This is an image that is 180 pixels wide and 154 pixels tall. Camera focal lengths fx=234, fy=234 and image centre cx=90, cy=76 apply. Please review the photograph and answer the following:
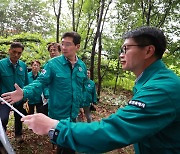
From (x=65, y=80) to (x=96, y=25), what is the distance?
29.3 feet

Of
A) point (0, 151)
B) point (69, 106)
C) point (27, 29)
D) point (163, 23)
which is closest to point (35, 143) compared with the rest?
point (69, 106)

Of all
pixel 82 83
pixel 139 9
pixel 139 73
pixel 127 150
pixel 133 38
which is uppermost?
pixel 139 9

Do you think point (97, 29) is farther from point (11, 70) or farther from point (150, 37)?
point (150, 37)

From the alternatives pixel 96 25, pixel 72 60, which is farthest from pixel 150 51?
pixel 96 25

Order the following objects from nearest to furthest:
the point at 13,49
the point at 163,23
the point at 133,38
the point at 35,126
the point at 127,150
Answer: the point at 35,126 → the point at 133,38 → the point at 13,49 → the point at 127,150 → the point at 163,23

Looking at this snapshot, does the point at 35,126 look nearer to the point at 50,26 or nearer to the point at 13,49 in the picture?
the point at 13,49

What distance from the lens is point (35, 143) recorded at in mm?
5172

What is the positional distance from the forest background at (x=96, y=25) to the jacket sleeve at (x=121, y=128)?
7.09 meters

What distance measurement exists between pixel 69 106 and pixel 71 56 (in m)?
0.82

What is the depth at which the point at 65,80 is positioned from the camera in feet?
12.1

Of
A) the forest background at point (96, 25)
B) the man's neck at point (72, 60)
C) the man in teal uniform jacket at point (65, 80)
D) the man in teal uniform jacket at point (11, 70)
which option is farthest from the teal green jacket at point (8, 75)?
the forest background at point (96, 25)

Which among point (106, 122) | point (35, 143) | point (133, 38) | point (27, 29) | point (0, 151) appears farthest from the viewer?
point (27, 29)

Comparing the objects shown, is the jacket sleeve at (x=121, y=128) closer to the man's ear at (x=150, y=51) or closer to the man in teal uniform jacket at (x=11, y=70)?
the man's ear at (x=150, y=51)

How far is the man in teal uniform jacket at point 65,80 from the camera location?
3.67 metres
